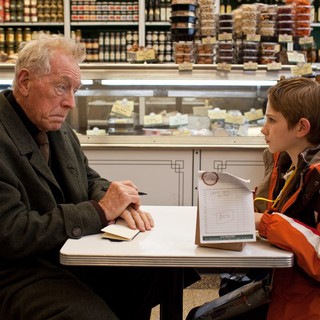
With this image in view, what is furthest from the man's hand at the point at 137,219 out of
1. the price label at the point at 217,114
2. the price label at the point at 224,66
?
the price label at the point at 217,114

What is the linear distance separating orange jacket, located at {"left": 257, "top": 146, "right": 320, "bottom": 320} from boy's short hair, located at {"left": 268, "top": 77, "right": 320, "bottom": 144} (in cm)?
13

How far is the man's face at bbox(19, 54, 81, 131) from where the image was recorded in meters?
2.00

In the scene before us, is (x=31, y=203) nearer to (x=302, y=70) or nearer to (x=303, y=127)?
(x=303, y=127)

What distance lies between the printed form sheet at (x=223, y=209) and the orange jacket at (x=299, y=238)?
0.10 metres

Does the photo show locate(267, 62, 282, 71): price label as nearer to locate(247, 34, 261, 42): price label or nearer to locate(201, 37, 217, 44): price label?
locate(247, 34, 261, 42): price label

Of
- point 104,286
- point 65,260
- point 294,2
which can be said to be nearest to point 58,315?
point 65,260

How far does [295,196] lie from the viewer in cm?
174

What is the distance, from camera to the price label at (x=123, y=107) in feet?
13.0

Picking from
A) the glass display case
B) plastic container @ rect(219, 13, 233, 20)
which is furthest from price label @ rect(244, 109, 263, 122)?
plastic container @ rect(219, 13, 233, 20)

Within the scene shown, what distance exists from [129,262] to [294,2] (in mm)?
2933

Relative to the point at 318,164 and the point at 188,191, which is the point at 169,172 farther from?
the point at 318,164

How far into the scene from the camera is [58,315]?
1.65 metres

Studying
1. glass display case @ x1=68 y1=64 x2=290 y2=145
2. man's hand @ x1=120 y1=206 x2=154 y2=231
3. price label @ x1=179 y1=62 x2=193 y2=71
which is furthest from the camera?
glass display case @ x1=68 y1=64 x2=290 y2=145

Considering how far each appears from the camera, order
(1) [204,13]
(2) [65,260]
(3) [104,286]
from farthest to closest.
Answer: (1) [204,13]
(3) [104,286]
(2) [65,260]
